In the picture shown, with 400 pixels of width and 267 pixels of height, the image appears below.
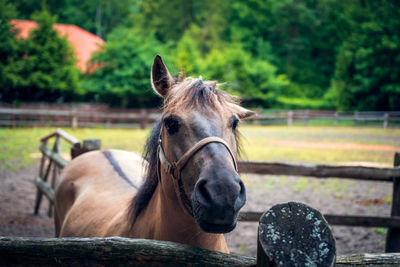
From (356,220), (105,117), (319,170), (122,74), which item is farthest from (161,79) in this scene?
(122,74)

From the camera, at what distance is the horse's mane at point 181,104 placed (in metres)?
1.68

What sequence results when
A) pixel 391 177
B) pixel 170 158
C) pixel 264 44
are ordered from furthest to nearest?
pixel 264 44, pixel 391 177, pixel 170 158

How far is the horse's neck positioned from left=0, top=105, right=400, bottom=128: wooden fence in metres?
15.7

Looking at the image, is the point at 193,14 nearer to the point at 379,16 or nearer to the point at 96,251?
the point at 379,16

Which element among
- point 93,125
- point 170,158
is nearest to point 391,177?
point 170,158

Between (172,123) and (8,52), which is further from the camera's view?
(8,52)

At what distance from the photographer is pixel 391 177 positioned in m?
3.58

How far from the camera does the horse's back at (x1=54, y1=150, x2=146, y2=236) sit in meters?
2.53

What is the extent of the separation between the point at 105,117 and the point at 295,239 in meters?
19.6

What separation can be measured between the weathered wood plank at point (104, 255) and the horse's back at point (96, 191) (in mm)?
977

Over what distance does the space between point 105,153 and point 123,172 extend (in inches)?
22.4

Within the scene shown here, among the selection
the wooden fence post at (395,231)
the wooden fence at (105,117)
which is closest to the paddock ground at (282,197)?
the wooden fence post at (395,231)

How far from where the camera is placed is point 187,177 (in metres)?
1.52

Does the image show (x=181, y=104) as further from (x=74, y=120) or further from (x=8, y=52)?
(x=74, y=120)
